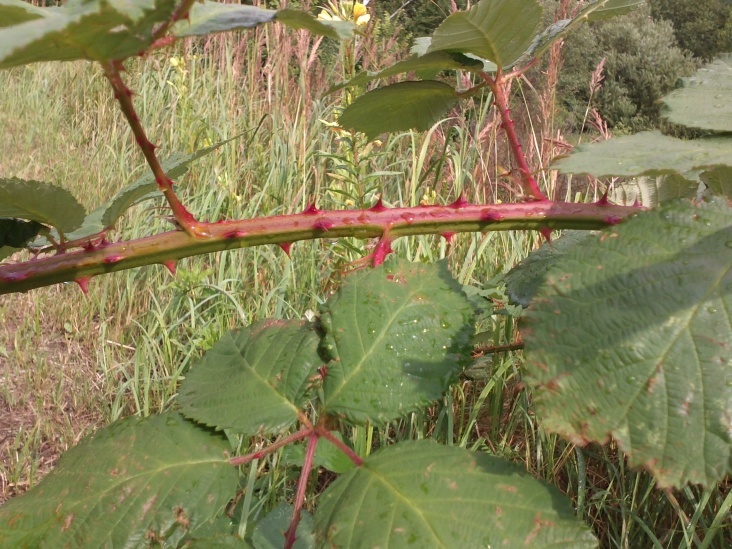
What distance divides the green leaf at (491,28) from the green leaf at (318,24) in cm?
9

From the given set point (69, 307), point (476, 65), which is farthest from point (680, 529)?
point (69, 307)

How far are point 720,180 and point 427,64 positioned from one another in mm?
179

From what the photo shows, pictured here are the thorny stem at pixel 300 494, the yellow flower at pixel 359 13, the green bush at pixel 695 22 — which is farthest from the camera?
the green bush at pixel 695 22

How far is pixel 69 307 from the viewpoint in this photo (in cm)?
223

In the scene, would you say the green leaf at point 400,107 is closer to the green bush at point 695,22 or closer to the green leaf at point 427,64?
the green leaf at point 427,64

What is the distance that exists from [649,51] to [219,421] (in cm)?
771

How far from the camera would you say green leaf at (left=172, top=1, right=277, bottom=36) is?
0.28m

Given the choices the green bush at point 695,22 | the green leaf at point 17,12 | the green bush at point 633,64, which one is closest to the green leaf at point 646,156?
the green leaf at point 17,12

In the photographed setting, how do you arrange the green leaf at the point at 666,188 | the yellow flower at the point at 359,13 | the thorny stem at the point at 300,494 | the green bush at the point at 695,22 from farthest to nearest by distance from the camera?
the green bush at the point at 695,22
the yellow flower at the point at 359,13
the green leaf at the point at 666,188
the thorny stem at the point at 300,494

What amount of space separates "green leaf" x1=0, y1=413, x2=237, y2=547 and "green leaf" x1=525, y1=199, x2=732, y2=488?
17 centimetres

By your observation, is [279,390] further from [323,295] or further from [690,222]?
[323,295]

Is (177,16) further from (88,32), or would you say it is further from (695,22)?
(695,22)

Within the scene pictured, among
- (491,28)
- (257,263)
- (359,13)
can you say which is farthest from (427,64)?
(257,263)

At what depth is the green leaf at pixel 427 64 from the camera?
0.41 metres
